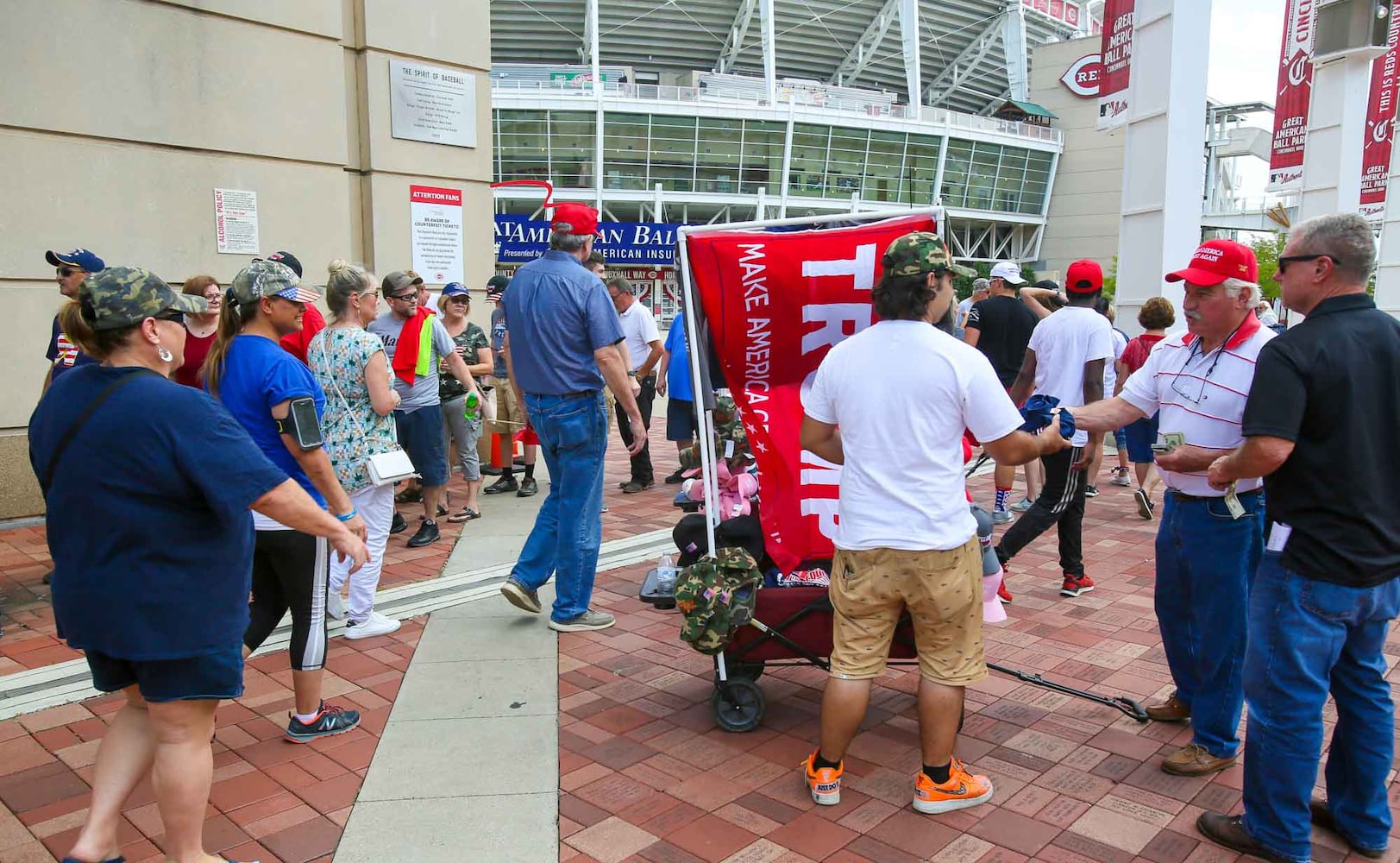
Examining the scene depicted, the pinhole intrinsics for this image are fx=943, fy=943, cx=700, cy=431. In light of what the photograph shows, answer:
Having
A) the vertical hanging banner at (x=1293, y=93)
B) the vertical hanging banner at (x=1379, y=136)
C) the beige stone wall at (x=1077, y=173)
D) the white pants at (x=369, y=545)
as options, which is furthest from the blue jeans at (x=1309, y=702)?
the beige stone wall at (x=1077, y=173)

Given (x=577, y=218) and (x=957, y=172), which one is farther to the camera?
(x=957, y=172)

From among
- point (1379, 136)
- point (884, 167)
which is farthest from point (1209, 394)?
point (884, 167)

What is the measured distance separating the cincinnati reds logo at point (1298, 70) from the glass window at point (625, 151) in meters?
42.2

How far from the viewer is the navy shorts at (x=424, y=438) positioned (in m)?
6.79

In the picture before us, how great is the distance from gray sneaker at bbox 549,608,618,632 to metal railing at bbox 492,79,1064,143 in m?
49.6

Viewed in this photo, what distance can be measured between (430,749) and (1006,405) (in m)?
2.44

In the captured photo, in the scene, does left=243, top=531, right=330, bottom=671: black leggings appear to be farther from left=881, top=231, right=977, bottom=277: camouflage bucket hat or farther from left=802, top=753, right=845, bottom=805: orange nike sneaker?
left=881, top=231, right=977, bottom=277: camouflage bucket hat

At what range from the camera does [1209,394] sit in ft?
10.7

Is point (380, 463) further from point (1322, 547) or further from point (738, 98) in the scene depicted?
point (738, 98)

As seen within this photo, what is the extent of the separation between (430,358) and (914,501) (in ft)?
15.1

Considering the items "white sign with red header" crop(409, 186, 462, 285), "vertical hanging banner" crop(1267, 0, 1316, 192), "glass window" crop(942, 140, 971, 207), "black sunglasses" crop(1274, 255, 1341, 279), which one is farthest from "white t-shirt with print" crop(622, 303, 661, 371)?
"glass window" crop(942, 140, 971, 207)

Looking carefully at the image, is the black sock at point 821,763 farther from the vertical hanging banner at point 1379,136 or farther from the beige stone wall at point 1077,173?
the beige stone wall at point 1077,173

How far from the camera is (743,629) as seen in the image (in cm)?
368

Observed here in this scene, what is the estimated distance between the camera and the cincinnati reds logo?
14515 mm
